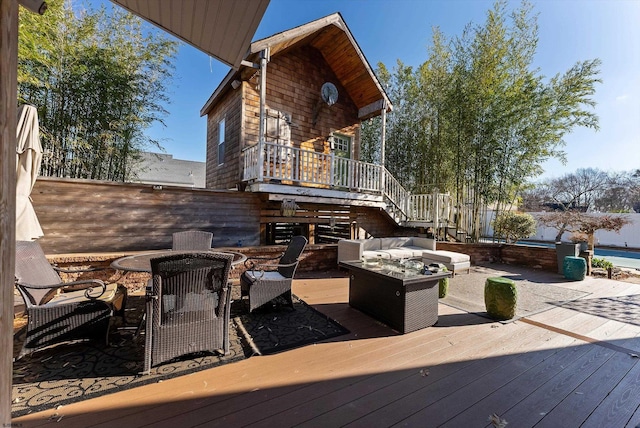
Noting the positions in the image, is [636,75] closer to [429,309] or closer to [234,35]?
[429,309]

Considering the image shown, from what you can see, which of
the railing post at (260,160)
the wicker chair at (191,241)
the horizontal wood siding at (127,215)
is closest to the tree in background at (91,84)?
the horizontal wood siding at (127,215)

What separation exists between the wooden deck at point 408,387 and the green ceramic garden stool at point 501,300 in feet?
1.14

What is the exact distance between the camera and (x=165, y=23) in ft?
8.25

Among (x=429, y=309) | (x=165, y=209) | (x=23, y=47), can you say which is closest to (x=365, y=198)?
(x=429, y=309)

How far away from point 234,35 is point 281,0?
17.1ft

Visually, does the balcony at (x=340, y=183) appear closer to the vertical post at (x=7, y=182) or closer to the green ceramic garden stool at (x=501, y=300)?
the green ceramic garden stool at (x=501, y=300)

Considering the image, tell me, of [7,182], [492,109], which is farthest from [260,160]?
[492,109]

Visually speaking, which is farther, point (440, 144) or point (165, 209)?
point (440, 144)

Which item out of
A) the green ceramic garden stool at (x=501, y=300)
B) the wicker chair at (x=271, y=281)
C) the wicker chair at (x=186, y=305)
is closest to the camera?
the wicker chair at (x=186, y=305)

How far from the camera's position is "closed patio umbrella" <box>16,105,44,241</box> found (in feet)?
9.68

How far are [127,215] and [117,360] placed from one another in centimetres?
318

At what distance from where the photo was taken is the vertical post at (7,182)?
38.8 inches

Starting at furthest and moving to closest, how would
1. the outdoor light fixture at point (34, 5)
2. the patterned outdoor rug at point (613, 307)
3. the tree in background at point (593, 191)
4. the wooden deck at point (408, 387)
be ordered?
the tree in background at point (593, 191), the patterned outdoor rug at point (613, 307), the wooden deck at point (408, 387), the outdoor light fixture at point (34, 5)

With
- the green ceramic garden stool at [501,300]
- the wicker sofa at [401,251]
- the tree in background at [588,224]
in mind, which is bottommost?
the green ceramic garden stool at [501,300]
